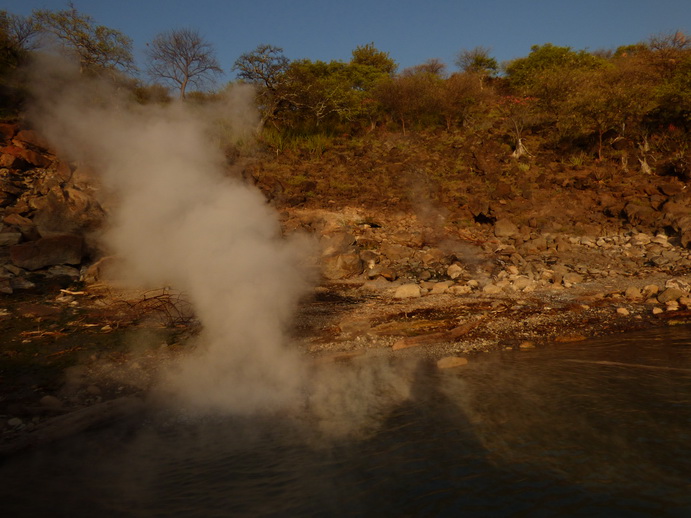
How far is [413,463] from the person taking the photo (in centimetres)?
314

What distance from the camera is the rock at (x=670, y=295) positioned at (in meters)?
7.21

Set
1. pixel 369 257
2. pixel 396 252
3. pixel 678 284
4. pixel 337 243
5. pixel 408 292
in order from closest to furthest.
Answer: pixel 678 284 → pixel 408 292 → pixel 337 243 → pixel 369 257 → pixel 396 252

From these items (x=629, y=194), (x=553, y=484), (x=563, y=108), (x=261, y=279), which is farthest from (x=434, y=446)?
(x=563, y=108)

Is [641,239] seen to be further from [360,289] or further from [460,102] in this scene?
[460,102]

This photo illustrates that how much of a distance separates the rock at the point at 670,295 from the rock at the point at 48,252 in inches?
470

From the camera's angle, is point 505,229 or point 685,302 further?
point 505,229

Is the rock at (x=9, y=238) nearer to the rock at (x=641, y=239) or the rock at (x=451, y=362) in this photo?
the rock at (x=451, y=362)

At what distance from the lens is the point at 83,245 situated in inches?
375

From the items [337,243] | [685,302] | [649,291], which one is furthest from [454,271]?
[685,302]

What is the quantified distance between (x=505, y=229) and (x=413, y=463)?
11.6m

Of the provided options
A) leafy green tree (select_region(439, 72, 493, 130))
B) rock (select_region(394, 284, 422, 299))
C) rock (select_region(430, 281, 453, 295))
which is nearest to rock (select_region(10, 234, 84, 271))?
rock (select_region(394, 284, 422, 299))

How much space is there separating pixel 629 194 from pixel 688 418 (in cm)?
1312

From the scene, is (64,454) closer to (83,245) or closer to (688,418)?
(688,418)

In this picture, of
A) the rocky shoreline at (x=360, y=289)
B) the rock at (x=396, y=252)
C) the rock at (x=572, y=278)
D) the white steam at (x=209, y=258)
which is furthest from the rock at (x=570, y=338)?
the rock at (x=396, y=252)
